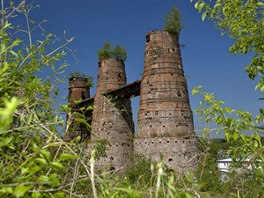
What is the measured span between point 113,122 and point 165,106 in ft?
Answer: 13.5

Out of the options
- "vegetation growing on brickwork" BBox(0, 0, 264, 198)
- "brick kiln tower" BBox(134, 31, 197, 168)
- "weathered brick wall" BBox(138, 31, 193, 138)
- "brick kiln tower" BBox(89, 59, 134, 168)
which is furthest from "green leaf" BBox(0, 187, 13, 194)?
"brick kiln tower" BBox(89, 59, 134, 168)

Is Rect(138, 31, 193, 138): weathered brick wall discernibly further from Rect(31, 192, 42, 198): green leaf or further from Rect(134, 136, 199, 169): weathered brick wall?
Rect(31, 192, 42, 198): green leaf

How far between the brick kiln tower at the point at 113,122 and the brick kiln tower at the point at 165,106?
2181mm

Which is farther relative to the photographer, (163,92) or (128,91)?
(128,91)

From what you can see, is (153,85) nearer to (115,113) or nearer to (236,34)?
(115,113)

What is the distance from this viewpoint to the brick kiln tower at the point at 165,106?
1598 centimetres

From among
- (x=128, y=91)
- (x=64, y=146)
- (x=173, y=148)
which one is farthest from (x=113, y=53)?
(x=64, y=146)

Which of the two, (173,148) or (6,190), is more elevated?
(173,148)

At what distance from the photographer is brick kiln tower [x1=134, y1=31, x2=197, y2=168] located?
15984 mm

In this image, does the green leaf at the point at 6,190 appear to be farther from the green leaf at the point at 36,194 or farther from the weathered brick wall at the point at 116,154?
the weathered brick wall at the point at 116,154

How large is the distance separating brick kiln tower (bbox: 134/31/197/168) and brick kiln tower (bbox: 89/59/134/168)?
7.16 feet

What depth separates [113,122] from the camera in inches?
763

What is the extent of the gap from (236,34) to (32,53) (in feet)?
8.12

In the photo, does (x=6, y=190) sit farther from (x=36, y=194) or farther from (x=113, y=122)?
(x=113, y=122)
